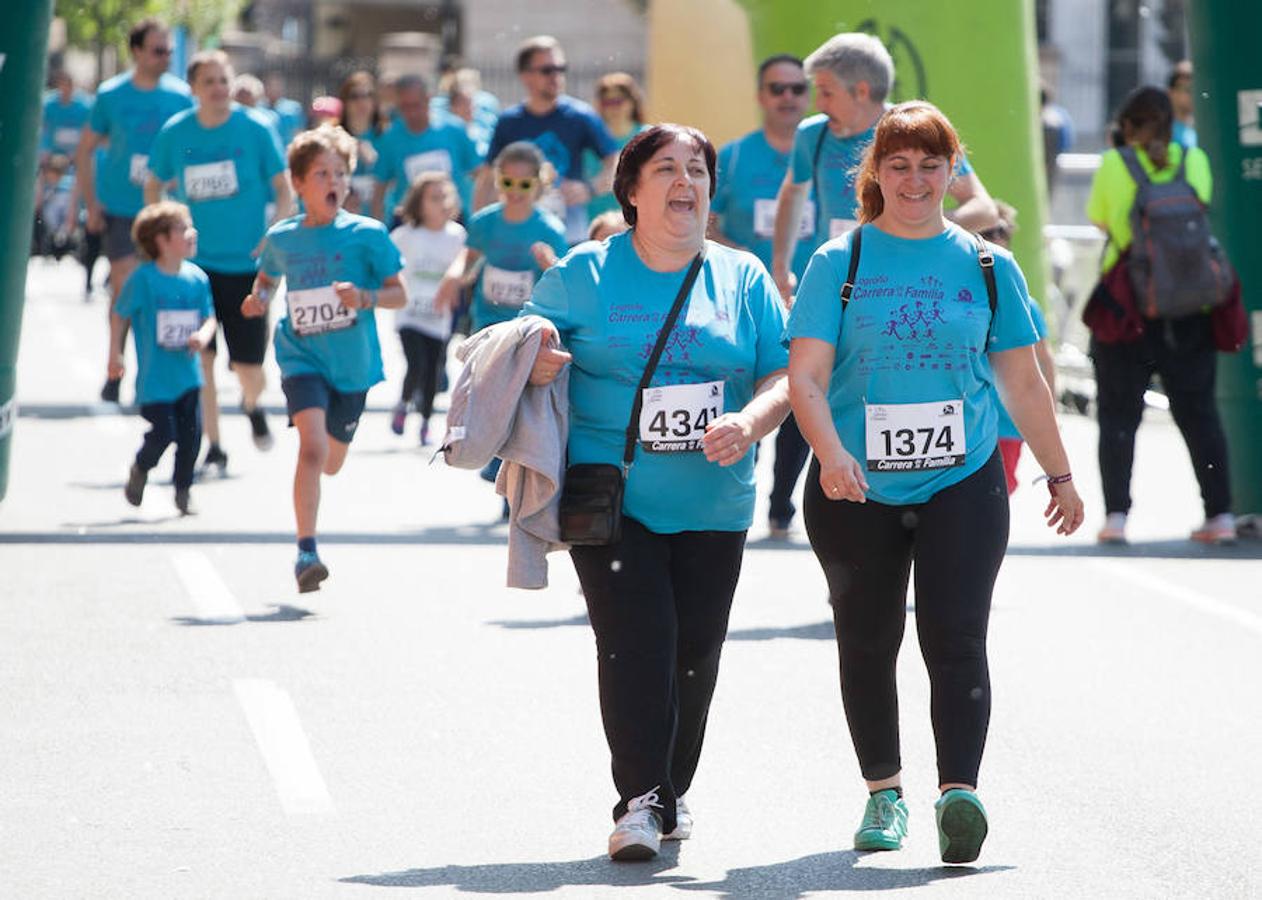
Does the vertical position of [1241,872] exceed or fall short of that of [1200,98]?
it falls short

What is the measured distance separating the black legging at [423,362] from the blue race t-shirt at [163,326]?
3181mm

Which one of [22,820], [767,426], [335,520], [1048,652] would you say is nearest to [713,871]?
[767,426]

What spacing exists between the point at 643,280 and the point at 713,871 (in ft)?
4.45

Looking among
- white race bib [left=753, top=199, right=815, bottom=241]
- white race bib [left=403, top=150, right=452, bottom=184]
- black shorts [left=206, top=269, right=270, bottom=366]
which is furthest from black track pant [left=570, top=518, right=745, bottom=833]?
white race bib [left=403, top=150, right=452, bottom=184]

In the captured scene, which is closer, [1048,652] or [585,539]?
[585,539]

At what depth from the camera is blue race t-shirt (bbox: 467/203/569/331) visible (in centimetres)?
1208

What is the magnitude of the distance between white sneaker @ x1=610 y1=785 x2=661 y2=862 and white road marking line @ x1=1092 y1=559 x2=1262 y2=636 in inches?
164

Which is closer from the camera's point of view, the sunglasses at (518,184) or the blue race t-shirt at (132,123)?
the sunglasses at (518,184)

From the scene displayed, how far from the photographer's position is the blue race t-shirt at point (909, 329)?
20.4 ft

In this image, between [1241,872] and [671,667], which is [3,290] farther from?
[1241,872]

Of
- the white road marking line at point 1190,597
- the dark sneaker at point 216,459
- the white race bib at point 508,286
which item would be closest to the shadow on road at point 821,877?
the white road marking line at point 1190,597

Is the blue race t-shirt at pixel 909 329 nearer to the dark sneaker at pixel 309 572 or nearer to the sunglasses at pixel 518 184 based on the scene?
the dark sneaker at pixel 309 572

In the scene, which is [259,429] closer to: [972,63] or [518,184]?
[518,184]

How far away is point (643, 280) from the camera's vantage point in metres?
6.32
